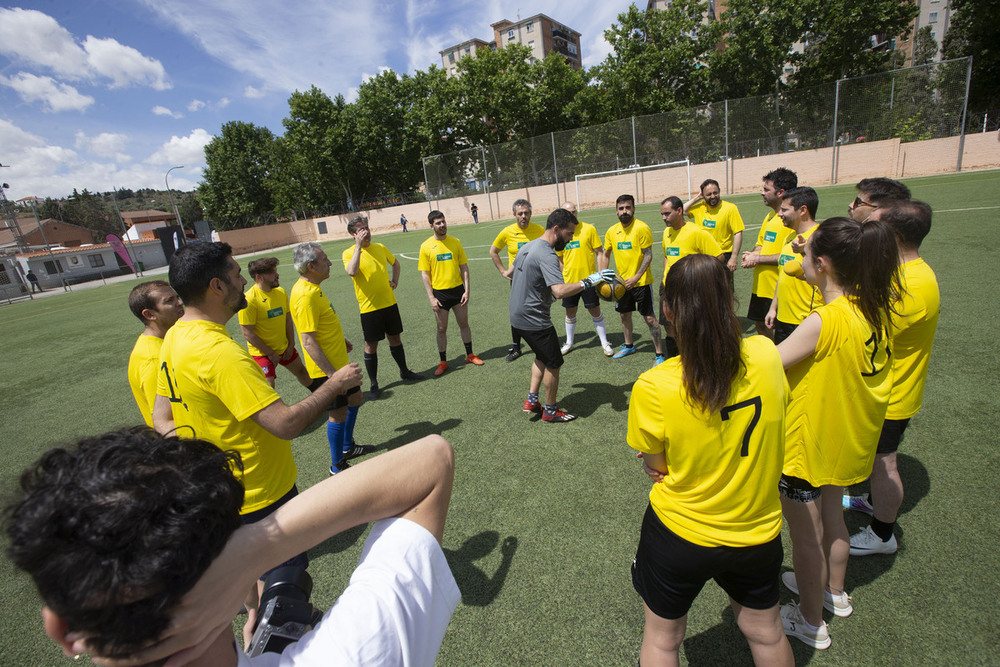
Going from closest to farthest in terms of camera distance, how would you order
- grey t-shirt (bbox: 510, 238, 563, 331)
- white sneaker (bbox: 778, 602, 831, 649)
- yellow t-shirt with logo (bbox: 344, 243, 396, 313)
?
white sneaker (bbox: 778, 602, 831, 649) → grey t-shirt (bbox: 510, 238, 563, 331) → yellow t-shirt with logo (bbox: 344, 243, 396, 313)

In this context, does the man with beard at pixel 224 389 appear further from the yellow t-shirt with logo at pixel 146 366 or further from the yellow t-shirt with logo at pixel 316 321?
the yellow t-shirt with logo at pixel 316 321

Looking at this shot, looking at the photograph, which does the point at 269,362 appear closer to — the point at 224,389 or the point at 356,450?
the point at 356,450

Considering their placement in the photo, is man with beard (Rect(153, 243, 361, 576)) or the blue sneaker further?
the blue sneaker

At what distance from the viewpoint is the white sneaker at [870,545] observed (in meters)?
2.80

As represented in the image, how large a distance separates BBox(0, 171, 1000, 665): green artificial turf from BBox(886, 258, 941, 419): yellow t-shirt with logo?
1.07 m

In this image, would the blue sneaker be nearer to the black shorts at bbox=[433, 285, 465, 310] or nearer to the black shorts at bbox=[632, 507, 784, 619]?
the black shorts at bbox=[433, 285, 465, 310]

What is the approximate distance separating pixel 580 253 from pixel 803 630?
5.29 metres

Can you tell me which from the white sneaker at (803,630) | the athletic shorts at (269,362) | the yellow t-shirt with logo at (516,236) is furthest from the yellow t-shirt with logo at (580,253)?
the white sneaker at (803,630)

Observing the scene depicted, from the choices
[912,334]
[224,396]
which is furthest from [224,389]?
[912,334]

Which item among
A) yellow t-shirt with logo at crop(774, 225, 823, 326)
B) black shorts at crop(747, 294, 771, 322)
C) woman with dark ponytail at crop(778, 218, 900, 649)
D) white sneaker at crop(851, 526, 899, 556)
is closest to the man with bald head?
black shorts at crop(747, 294, 771, 322)

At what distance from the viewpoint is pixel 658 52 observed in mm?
38500

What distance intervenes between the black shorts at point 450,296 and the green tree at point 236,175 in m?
55.8

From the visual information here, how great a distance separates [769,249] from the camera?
16.7 feet

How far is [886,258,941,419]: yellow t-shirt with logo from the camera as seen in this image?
239 cm
